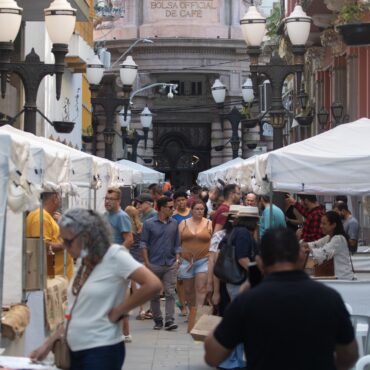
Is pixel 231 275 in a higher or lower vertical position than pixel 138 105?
lower

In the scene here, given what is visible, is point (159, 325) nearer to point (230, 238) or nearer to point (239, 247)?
point (230, 238)

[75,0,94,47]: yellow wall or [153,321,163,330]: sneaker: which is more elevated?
[75,0,94,47]: yellow wall

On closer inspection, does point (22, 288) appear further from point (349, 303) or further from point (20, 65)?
point (20, 65)

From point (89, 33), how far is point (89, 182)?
28593mm

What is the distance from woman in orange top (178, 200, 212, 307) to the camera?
1591 cm

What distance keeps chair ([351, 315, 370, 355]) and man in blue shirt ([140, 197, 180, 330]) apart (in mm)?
5975

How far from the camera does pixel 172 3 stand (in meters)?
67.6

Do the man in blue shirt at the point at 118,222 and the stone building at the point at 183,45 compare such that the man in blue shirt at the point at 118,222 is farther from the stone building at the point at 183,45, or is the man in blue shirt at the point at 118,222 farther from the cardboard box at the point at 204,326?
the stone building at the point at 183,45

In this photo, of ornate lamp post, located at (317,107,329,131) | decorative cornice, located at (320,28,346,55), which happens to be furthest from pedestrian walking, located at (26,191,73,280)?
decorative cornice, located at (320,28,346,55)

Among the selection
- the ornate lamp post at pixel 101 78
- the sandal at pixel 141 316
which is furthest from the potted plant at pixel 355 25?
the ornate lamp post at pixel 101 78

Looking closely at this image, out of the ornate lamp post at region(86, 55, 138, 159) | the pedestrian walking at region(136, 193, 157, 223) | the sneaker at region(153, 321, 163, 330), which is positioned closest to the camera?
the sneaker at region(153, 321, 163, 330)

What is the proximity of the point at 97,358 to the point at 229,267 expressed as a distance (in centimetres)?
524

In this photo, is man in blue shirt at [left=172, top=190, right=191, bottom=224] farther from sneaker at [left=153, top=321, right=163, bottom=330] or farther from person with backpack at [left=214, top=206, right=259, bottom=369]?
person with backpack at [left=214, top=206, right=259, bottom=369]

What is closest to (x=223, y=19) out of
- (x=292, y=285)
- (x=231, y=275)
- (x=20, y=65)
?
(x=20, y=65)
